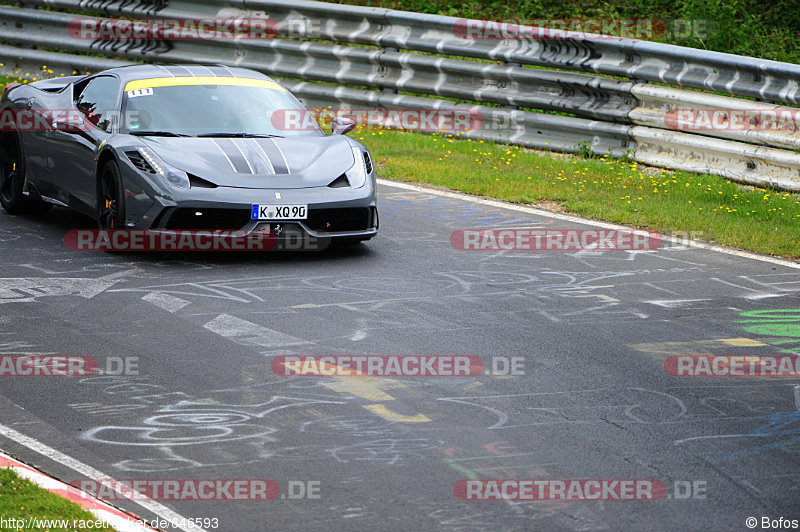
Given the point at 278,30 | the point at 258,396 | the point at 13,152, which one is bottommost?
the point at 258,396

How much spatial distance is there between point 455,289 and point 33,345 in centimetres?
273

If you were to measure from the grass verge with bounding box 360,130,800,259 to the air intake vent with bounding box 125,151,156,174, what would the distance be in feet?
12.0

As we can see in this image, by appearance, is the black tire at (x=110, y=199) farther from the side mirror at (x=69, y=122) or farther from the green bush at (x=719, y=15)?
the green bush at (x=719, y=15)

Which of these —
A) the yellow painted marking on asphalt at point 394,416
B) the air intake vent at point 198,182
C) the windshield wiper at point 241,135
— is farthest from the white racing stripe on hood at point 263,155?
the yellow painted marking on asphalt at point 394,416

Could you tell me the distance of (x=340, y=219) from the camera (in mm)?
8445

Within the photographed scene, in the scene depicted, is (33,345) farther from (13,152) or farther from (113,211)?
(13,152)

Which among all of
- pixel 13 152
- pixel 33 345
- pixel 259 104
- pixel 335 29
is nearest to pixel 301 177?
pixel 259 104

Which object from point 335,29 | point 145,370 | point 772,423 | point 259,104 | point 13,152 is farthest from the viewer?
point 335,29

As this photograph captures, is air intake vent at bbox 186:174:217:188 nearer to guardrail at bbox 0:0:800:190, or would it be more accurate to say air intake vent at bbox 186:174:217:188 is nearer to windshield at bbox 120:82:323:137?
windshield at bbox 120:82:323:137

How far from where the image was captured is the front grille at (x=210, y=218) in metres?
8.09

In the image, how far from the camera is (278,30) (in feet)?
48.1

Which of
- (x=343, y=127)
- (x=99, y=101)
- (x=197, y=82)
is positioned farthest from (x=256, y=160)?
(x=99, y=101)

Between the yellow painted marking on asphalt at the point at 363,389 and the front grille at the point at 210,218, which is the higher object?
the front grille at the point at 210,218

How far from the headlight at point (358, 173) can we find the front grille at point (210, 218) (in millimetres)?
924
